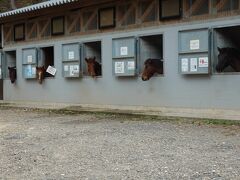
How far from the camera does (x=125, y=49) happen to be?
13.5 metres

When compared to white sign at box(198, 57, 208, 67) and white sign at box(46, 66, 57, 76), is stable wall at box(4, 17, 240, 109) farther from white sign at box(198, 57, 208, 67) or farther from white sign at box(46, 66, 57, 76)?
white sign at box(198, 57, 208, 67)

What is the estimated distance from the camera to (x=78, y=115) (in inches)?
524

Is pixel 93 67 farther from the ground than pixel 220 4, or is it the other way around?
pixel 220 4

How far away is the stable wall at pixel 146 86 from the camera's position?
37.1 feet

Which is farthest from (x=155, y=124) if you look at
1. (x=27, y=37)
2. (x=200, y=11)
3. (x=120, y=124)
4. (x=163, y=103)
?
(x=27, y=37)

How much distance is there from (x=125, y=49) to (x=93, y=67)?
1.56 meters

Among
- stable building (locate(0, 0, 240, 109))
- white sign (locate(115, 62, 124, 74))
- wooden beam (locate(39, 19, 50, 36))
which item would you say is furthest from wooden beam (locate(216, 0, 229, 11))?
wooden beam (locate(39, 19, 50, 36))

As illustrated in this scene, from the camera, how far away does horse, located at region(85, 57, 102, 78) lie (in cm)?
1465

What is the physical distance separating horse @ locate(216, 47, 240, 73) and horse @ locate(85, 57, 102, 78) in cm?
450

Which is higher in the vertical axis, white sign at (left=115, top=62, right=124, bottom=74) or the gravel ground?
white sign at (left=115, top=62, right=124, bottom=74)

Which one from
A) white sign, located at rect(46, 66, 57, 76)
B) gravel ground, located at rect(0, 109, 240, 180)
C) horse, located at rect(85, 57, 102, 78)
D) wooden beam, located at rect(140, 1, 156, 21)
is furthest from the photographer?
white sign, located at rect(46, 66, 57, 76)

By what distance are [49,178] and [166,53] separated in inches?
294

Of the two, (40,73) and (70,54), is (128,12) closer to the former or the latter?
(70,54)

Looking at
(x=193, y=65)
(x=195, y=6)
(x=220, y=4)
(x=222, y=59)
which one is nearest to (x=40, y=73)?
(x=193, y=65)
